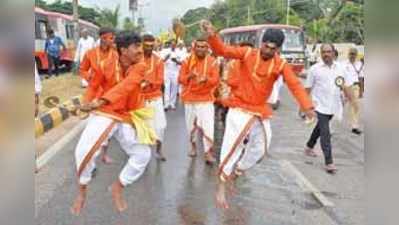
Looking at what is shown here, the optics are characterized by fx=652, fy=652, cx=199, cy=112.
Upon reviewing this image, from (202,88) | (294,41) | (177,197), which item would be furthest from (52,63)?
(177,197)

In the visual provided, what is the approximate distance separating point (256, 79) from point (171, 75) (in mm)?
9161

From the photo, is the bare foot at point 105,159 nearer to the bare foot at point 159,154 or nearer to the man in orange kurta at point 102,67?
the bare foot at point 159,154

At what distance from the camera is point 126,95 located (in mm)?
5078

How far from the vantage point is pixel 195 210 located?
574cm

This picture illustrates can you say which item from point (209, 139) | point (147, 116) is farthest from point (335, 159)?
point (147, 116)

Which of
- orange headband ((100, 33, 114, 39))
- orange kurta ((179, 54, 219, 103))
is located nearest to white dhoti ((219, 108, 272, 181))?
orange headband ((100, 33, 114, 39))

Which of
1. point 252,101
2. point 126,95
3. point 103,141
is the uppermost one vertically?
point 126,95

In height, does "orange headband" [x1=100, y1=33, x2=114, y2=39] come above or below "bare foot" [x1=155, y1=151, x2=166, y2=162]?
above

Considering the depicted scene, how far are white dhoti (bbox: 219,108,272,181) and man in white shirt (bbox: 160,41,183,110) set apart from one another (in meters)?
8.50

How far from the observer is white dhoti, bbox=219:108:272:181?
19.0 ft

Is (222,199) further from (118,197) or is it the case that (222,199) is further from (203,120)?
(203,120)

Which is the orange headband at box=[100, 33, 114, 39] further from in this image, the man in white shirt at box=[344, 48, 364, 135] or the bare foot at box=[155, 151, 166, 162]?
the man in white shirt at box=[344, 48, 364, 135]

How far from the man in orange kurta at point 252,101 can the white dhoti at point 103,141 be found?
2.78 feet

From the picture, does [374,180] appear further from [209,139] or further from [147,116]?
[209,139]
